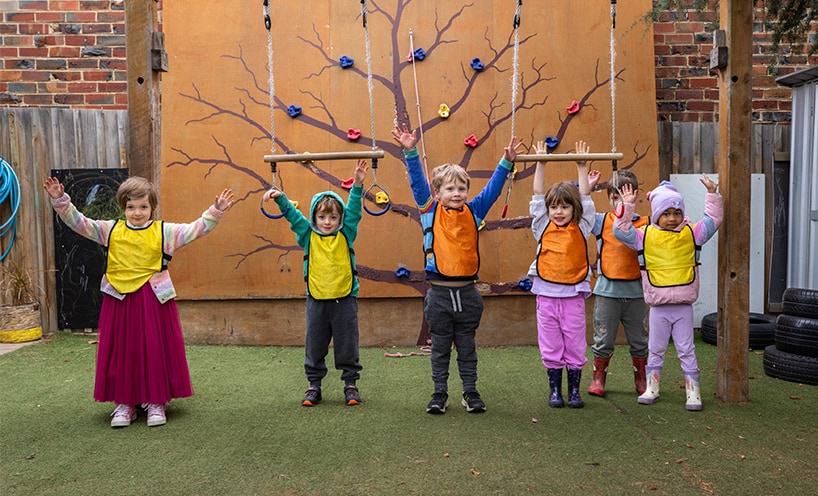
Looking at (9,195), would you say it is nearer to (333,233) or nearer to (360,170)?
(333,233)

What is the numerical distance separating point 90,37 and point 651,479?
657cm

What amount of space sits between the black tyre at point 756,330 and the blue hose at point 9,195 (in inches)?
249

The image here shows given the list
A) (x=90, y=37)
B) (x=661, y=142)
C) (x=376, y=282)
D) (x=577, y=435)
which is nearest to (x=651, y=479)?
(x=577, y=435)

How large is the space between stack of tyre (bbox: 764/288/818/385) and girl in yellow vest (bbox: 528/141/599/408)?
1.66 metres

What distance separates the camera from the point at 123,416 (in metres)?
4.19

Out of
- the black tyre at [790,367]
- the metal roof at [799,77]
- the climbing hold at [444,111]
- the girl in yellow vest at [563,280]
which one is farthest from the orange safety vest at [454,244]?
the metal roof at [799,77]

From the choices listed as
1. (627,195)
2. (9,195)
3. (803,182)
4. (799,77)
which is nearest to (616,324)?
(627,195)

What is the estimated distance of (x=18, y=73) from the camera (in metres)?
7.30

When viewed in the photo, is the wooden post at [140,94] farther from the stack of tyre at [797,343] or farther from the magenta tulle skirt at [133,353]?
the stack of tyre at [797,343]

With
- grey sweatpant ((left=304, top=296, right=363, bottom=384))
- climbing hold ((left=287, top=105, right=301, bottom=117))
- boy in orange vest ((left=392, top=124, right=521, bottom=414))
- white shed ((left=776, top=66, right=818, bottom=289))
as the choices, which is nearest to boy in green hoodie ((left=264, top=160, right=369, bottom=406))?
grey sweatpant ((left=304, top=296, right=363, bottom=384))

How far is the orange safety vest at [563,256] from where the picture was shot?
14.9 feet

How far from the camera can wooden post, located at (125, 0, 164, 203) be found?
4.61 meters

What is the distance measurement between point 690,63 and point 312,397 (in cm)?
501

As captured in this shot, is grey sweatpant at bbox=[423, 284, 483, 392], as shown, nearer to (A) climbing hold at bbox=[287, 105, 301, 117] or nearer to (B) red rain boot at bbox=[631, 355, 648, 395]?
(B) red rain boot at bbox=[631, 355, 648, 395]
